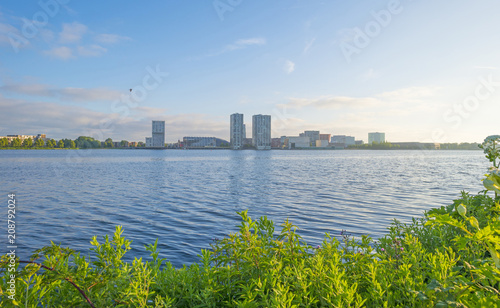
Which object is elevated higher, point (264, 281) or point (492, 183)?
point (492, 183)

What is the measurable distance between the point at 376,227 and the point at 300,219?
14.4ft

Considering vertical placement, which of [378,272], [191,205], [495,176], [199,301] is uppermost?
[495,176]

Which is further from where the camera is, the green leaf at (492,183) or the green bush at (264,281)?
the green leaf at (492,183)

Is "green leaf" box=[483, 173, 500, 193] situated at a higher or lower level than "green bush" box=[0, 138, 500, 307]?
higher

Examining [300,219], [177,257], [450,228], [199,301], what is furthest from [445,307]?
[300,219]

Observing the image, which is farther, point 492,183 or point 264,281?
point 264,281

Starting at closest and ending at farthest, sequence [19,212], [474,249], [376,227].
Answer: [474,249], [376,227], [19,212]

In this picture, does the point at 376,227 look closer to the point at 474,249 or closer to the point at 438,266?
the point at 474,249

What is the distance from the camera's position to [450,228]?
4.71 meters

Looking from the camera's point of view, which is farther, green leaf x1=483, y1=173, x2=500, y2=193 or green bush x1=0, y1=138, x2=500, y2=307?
green leaf x1=483, y1=173, x2=500, y2=193

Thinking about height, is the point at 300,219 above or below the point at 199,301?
below

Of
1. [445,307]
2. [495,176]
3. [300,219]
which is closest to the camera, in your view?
[445,307]

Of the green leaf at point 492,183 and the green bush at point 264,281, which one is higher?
the green leaf at point 492,183

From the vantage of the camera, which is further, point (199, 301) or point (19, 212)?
point (19, 212)
